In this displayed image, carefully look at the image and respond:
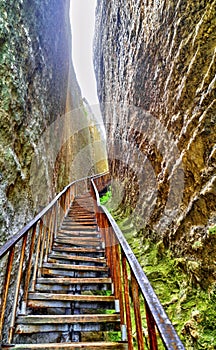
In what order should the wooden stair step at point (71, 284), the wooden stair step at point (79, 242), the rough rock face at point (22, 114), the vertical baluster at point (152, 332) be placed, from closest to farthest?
the vertical baluster at point (152, 332) → the rough rock face at point (22, 114) → the wooden stair step at point (71, 284) → the wooden stair step at point (79, 242)

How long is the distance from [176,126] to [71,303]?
8.25 feet

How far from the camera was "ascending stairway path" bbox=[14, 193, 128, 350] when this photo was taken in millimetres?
2365

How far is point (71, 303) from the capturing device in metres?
2.87

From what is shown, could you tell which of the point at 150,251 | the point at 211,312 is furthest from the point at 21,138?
the point at 211,312

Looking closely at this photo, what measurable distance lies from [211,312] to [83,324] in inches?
50.3

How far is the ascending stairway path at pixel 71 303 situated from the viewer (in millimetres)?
2365

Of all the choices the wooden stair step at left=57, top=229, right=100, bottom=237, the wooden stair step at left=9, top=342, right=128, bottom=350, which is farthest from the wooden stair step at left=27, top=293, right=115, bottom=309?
the wooden stair step at left=57, top=229, right=100, bottom=237

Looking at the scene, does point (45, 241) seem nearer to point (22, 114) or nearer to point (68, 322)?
point (68, 322)

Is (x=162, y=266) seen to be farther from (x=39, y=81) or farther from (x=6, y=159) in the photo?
(x=39, y=81)

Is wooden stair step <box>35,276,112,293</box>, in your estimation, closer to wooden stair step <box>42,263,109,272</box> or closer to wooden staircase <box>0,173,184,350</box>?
wooden staircase <box>0,173,184,350</box>

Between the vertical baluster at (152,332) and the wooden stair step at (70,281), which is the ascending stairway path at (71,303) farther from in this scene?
the vertical baluster at (152,332)

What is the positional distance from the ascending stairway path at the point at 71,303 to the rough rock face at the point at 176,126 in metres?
0.99

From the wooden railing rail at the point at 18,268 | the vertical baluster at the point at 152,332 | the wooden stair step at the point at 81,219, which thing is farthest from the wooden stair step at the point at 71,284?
the wooden stair step at the point at 81,219

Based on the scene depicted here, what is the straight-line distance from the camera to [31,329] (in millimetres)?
2340
